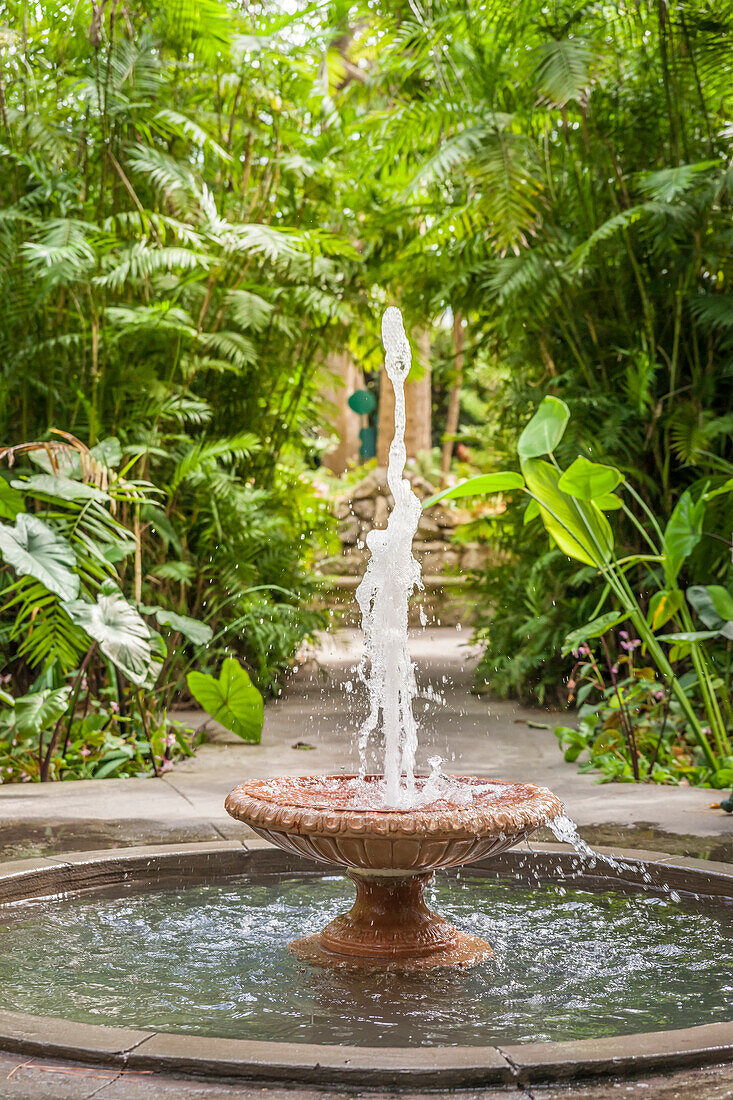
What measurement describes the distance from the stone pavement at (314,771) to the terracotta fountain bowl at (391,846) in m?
1.16

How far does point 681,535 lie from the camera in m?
5.57

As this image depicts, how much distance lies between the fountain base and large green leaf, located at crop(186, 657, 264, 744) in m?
2.54

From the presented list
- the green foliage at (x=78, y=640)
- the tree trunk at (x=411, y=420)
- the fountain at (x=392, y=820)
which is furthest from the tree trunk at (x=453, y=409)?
the fountain at (x=392, y=820)

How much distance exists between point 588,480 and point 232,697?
2.09 metres

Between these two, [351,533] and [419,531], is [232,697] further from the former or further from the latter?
[351,533]

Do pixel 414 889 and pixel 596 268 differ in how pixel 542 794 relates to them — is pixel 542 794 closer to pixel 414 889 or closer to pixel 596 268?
pixel 414 889

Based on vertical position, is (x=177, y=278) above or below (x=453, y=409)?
below

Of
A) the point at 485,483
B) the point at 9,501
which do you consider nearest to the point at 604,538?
the point at 485,483

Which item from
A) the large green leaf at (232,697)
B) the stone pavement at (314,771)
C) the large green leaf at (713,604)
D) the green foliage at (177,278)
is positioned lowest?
the stone pavement at (314,771)

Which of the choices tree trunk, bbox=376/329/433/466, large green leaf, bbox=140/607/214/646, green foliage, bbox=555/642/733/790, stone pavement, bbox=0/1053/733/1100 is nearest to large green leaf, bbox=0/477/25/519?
large green leaf, bbox=140/607/214/646

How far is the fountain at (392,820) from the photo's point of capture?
9.50ft

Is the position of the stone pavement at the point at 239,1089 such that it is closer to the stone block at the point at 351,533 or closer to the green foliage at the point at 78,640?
the green foliage at the point at 78,640

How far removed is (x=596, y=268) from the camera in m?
7.29

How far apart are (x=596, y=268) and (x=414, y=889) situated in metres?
5.03
